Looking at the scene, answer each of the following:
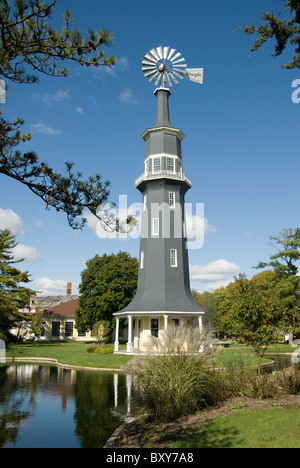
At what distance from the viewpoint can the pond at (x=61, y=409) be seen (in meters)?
7.28

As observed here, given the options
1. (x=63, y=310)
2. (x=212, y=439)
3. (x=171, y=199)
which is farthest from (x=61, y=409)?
(x=63, y=310)

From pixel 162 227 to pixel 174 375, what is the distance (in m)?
20.8

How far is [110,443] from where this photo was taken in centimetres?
648

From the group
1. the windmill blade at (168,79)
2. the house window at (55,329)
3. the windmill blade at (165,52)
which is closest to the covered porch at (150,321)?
the house window at (55,329)

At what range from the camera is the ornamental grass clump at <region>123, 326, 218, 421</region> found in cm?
762

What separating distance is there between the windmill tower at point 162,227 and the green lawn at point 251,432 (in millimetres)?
18183

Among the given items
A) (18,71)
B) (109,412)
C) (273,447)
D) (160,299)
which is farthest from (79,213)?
(160,299)

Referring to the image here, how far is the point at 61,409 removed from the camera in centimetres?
994

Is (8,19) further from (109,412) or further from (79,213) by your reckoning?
(109,412)

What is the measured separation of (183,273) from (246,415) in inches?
827

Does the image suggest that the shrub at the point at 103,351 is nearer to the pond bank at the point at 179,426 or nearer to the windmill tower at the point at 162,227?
the windmill tower at the point at 162,227

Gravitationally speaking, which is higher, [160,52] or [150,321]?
[160,52]

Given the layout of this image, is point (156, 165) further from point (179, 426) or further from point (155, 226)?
point (179, 426)

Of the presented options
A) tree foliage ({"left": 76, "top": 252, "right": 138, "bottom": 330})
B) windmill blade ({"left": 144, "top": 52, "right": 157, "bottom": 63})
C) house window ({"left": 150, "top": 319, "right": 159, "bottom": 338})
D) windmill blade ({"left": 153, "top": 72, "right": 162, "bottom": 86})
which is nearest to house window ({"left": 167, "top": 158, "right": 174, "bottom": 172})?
windmill blade ({"left": 153, "top": 72, "right": 162, "bottom": 86})
